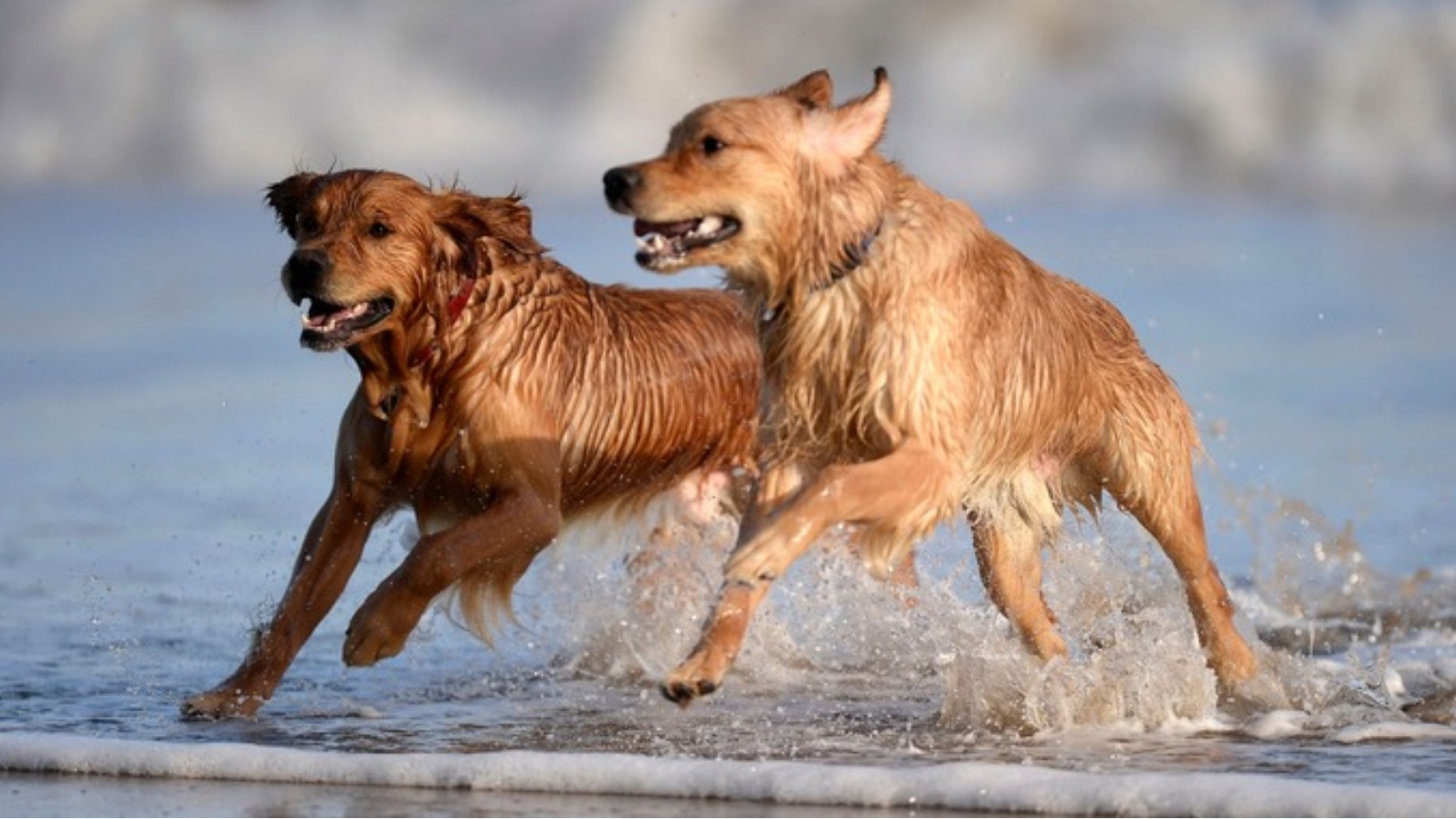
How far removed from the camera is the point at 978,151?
19.9 metres

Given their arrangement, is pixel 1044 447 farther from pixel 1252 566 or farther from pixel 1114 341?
pixel 1252 566

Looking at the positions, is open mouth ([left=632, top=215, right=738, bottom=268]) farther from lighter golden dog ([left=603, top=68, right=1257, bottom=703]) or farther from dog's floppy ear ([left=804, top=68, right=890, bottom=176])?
dog's floppy ear ([left=804, top=68, right=890, bottom=176])

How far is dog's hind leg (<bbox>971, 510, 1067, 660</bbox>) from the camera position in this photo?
6961mm

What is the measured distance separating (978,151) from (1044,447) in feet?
44.4

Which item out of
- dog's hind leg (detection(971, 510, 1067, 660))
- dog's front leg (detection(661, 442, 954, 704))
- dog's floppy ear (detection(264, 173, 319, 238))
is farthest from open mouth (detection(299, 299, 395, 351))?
dog's hind leg (detection(971, 510, 1067, 660))

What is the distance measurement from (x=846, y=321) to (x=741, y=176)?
0.41m

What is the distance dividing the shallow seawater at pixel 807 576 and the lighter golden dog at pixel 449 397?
27 cm

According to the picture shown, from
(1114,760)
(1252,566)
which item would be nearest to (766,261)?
(1114,760)

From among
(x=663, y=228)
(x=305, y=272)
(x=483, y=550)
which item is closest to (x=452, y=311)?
(x=305, y=272)

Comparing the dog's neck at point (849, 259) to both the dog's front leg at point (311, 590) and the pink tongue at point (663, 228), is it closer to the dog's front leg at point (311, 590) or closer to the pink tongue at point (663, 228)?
the pink tongue at point (663, 228)

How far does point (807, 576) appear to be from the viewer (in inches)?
318

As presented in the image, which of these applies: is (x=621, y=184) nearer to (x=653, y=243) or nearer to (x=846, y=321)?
(x=653, y=243)

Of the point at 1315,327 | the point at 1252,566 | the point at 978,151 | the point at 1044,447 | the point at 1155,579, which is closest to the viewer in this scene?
the point at 1044,447

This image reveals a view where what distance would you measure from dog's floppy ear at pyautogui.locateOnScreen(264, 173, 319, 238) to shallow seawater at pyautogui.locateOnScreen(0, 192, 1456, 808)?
123 centimetres
